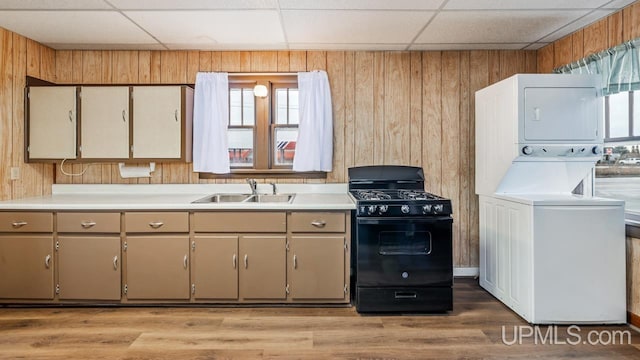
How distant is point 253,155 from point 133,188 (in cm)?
118

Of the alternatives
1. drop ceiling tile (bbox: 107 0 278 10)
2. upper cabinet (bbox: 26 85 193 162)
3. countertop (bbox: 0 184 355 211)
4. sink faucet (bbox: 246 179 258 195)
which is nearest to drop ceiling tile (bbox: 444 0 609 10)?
drop ceiling tile (bbox: 107 0 278 10)

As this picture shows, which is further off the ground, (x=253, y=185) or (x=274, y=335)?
(x=253, y=185)

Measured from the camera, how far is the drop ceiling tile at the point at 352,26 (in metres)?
2.86

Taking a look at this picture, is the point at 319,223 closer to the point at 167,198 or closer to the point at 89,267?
the point at 167,198

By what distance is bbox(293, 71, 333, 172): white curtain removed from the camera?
11.7 ft

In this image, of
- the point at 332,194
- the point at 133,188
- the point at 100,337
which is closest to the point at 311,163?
the point at 332,194

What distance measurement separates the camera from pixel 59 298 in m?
2.97

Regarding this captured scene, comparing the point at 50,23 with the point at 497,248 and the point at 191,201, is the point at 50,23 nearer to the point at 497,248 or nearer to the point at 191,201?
the point at 191,201

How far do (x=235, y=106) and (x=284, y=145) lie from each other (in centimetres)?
61

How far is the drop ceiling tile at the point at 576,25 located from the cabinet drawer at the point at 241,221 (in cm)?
→ 274

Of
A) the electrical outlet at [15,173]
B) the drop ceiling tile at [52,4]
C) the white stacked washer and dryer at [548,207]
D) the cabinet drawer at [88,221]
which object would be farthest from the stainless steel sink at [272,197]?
the electrical outlet at [15,173]

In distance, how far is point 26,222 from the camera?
292 centimetres

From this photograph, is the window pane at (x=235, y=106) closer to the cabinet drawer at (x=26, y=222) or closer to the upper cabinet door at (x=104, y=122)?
the upper cabinet door at (x=104, y=122)

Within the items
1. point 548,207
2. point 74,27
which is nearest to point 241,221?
point 74,27
